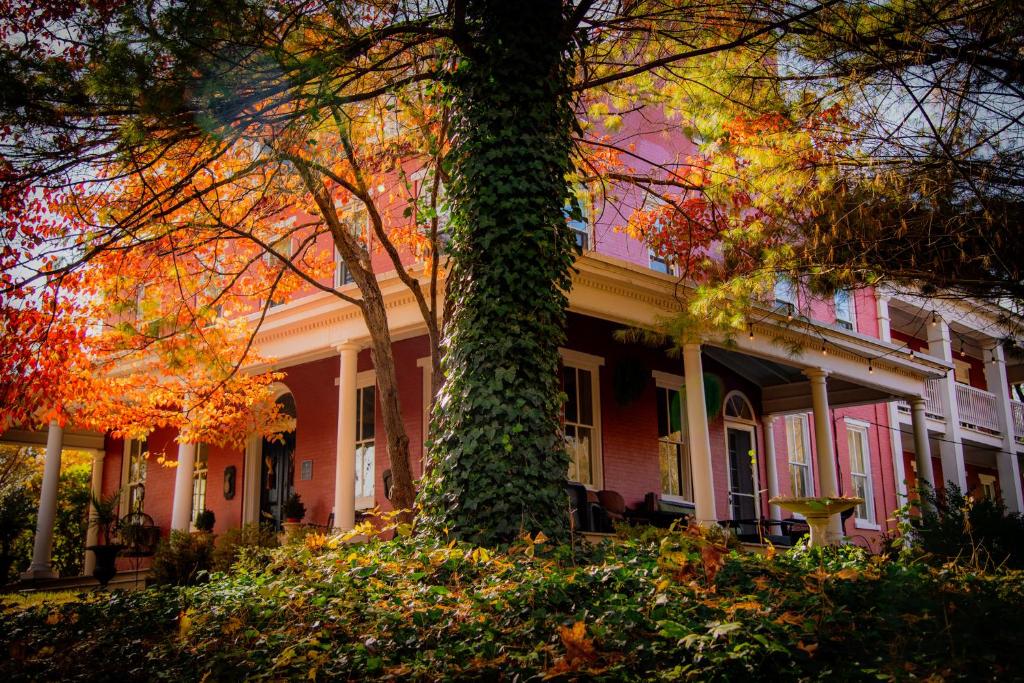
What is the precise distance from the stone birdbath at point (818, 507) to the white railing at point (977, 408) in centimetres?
1518

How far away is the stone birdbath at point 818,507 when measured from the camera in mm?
9266

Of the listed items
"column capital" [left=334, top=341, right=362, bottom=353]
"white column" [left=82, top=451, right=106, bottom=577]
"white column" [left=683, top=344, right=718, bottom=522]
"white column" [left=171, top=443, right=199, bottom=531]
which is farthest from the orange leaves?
"white column" [left=82, top=451, right=106, bottom=577]

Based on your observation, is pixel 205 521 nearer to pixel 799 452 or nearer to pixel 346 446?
pixel 346 446

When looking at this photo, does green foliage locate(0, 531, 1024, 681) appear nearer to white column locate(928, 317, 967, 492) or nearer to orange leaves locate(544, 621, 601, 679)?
orange leaves locate(544, 621, 601, 679)

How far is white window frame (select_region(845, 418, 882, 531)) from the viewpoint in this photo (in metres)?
20.5

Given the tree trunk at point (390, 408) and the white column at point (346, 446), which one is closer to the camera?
the tree trunk at point (390, 408)

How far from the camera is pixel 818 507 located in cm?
937

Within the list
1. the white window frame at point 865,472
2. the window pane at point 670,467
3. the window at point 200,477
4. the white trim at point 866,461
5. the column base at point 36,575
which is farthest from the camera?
the white trim at point 866,461

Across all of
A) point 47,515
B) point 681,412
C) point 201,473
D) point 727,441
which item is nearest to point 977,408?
point 727,441

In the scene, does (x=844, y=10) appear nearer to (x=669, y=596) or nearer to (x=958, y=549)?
(x=958, y=549)

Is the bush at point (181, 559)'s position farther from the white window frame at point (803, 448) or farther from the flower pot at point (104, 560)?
the white window frame at point (803, 448)

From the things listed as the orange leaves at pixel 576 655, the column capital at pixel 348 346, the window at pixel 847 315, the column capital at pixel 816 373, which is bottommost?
the orange leaves at pixel 576 655

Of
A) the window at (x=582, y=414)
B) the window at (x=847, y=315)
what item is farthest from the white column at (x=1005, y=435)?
the window at (x=582, y=414)

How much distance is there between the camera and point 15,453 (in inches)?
1191
